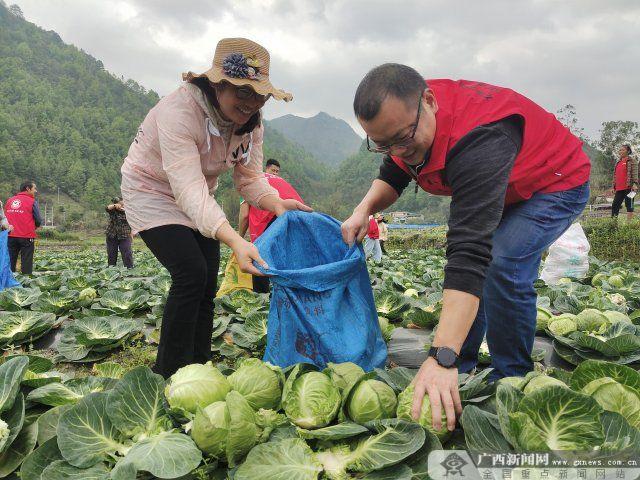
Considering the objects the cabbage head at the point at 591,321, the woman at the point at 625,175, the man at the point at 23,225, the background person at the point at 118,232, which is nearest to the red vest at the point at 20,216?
the man at the point at 23,225

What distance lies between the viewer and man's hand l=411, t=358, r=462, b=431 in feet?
5.52

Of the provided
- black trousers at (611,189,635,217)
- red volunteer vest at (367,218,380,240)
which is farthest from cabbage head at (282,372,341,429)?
black trousers at (611,189,635,217)

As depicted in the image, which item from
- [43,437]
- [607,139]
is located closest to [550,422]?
[43,437]

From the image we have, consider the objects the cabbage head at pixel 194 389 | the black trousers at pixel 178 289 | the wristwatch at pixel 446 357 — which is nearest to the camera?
the wristwatch at pixel 446 357

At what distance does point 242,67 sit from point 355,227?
112cm

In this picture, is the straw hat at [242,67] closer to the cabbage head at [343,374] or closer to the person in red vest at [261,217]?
the cabbage head at [343,374]

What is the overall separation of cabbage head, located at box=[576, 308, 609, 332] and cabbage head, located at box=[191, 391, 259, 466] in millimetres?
2987

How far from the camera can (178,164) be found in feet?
8.16

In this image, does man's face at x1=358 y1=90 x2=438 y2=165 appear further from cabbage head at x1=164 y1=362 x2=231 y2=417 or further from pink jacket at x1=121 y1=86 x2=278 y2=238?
cabbage head at x1=164 y1=362 x2=231 y2=417

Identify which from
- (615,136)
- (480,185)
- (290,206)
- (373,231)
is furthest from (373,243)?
(615,136)

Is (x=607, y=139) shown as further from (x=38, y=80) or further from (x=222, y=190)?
(x=38, y=80)

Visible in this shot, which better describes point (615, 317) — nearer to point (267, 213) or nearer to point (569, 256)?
point (569, 256)

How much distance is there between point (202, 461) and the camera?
179 cm

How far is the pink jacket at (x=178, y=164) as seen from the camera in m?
2.47
